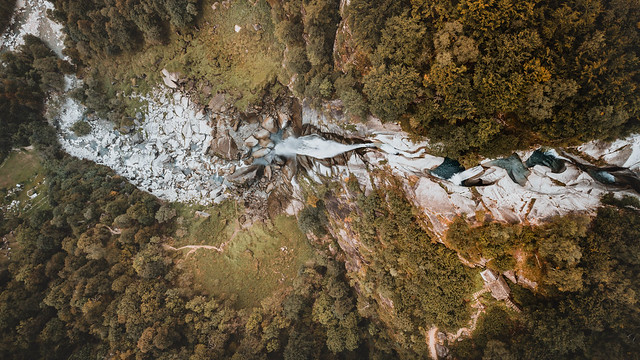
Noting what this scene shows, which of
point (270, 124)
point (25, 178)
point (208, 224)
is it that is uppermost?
point (25, 178)

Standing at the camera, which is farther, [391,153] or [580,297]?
[391,153]

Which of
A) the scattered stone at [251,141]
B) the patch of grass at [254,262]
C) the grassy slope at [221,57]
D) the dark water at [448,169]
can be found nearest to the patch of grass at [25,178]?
the grassy slope at [221,57]

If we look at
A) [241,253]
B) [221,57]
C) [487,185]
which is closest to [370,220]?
[487,185]

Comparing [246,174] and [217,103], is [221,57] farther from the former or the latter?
[246,174]

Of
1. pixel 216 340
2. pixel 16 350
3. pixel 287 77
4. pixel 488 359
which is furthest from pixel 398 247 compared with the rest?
pixel 16 350

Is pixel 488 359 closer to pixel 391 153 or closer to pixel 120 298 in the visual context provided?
pixel 391 153

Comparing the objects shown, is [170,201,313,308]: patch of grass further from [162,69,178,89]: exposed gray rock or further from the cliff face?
[162,69,178,89]: exposed gray rock
